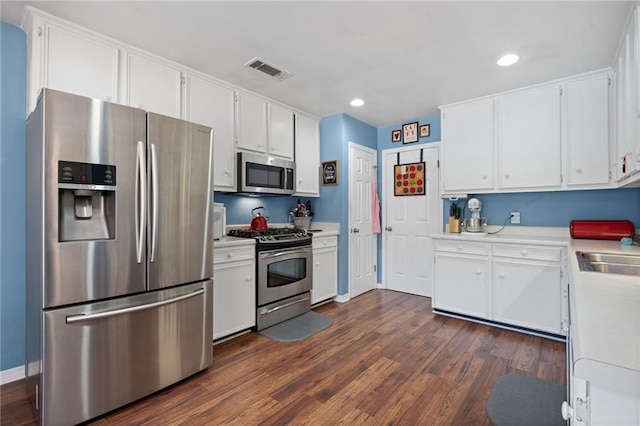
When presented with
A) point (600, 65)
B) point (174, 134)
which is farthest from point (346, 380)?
point (600, 65)

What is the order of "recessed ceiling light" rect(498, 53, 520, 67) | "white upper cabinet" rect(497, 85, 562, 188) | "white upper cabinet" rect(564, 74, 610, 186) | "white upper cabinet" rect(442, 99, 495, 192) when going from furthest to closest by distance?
"white upper cabinet" rect(442, 99, 495, 192)
"white upper cabinet" rect(497, 85, 562, 188)
"white upper cabinet" rect(564, 74, 610, 186)
"recessed ceiling light" rect(498, 53, 520, 67)

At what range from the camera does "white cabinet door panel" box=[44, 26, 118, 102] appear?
2.02 m

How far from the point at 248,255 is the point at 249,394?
48.3 inches

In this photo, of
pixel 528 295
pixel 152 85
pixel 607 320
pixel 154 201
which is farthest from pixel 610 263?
pixel 152 85

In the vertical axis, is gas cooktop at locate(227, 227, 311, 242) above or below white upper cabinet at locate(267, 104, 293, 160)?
below

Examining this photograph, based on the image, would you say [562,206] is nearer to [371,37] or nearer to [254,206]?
[371,37]

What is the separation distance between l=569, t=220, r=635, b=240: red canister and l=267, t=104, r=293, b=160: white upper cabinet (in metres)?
3.07

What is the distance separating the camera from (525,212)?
336cm

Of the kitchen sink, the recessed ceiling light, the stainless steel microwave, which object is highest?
the recessed ceiling light

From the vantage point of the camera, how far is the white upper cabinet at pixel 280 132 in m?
3.50

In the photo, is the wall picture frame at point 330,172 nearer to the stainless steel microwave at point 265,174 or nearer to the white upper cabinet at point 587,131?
the stainless steel microwave at point 265,174

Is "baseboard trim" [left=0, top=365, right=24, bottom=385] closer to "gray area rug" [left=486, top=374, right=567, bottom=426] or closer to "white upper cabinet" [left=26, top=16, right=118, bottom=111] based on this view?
"white upper cabinet" [left=26, top=16, right=118, bottom=111]

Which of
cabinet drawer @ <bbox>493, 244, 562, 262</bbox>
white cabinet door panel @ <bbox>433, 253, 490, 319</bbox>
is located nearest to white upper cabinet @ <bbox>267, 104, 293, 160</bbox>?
white cabinet door panel @ <bbox>433, 253, 490, 319</bbox>

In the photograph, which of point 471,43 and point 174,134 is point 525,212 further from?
point 174,134
